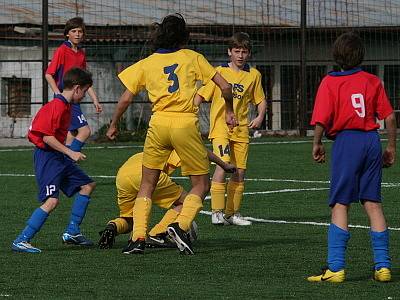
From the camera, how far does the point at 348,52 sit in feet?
30.2

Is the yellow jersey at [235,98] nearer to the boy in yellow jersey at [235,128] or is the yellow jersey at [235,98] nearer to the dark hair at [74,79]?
the boy in yellow jersey at [235,128]

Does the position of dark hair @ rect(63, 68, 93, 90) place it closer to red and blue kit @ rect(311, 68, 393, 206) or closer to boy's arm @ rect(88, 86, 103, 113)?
red and blue kit @ rect(311, 68, 393, 206)

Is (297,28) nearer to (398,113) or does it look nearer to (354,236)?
(398,113)

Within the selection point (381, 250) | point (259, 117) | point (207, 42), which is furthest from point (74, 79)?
point (207, 42)

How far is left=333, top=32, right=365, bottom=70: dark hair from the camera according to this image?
920cm

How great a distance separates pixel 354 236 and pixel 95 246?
7.72 feet

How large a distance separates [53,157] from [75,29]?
4.70 meters

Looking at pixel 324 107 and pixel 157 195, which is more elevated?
pixel 324 107

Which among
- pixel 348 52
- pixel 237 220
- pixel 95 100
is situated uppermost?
pixel 348 52

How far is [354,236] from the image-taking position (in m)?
12.0

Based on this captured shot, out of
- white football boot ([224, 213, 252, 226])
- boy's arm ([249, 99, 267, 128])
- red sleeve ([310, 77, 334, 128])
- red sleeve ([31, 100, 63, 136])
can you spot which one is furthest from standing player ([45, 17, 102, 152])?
red sleeve ([310, 77, 334, 128])

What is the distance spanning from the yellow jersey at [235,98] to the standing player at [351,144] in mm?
4577

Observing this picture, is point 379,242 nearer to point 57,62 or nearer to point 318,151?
point 318,151

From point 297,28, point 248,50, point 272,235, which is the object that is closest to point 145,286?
point 272,235
